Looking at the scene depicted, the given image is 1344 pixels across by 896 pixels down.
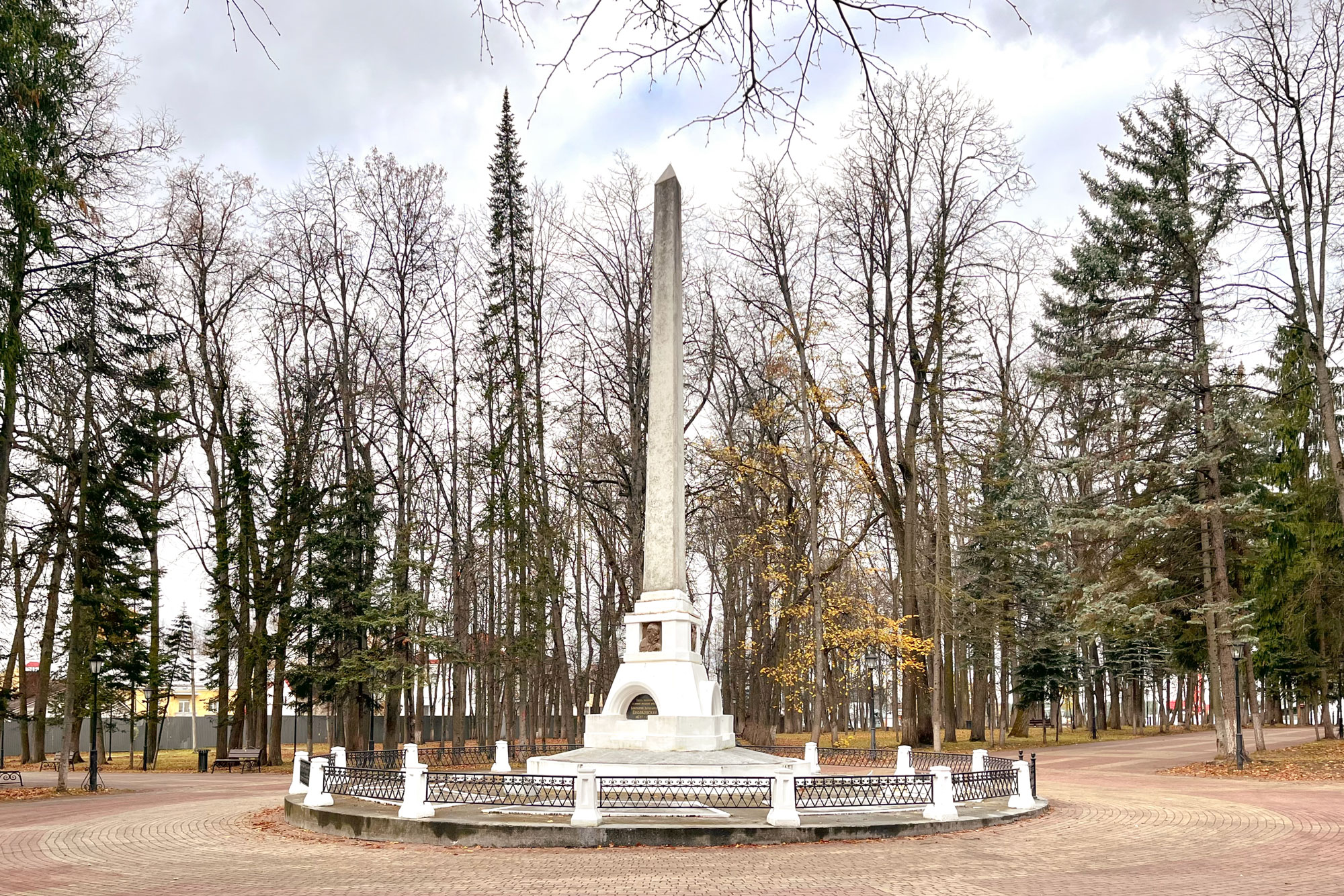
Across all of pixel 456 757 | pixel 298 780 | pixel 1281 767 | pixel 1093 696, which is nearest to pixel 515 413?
pixel 456 757

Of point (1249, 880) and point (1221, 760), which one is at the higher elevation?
point (1249, 880)

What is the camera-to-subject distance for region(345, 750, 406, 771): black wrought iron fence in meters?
20.4

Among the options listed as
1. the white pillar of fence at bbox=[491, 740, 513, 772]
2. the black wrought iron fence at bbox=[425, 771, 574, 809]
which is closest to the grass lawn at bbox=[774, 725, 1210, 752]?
the white pillar of fence at bbox=[491, 740, 513, 772]

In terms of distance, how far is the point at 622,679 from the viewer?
18.7 m

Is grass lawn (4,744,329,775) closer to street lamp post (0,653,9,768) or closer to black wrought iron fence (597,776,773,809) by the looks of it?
street lamp post (0,653,9,768)

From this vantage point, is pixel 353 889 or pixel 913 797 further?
pixel 913 797

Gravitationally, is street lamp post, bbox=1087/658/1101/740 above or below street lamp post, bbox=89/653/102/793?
below

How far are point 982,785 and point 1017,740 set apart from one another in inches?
1193

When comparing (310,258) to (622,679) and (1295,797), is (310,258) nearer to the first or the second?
(622,679)

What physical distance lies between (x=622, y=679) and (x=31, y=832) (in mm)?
9312

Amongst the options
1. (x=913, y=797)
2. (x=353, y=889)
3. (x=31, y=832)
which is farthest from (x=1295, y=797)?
(x=31, y=832)

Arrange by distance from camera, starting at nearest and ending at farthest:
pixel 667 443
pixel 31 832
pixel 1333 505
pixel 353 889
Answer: pixel 353 889 → pixel 31 832 → pixel 667 443 → pixel 1333 505

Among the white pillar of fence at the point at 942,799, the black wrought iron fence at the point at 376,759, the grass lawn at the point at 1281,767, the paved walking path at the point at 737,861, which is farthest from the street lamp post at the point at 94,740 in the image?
the grass lawn at the point at 1281,767

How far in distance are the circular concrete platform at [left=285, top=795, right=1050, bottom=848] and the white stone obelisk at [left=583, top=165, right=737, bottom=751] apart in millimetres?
4228
